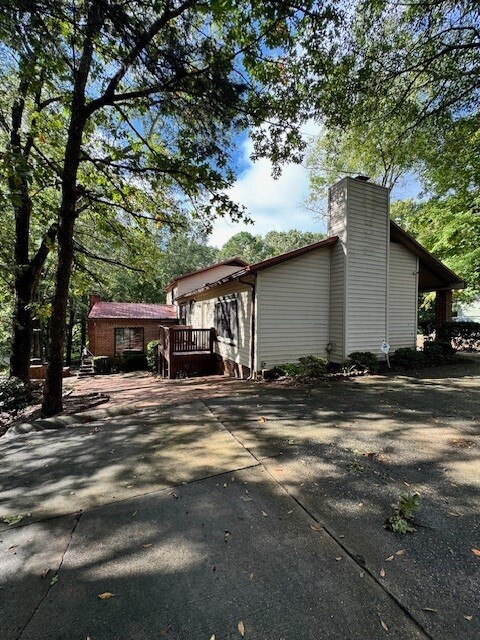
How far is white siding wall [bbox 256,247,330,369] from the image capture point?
835 centimetres

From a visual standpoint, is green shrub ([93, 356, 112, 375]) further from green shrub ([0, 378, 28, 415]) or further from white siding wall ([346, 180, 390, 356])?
white siding wall ([346, 180, 390, 356])

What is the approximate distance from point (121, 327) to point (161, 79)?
16235mm

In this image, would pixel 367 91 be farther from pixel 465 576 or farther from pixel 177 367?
pixel 177 367

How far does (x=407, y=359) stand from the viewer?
9445mm

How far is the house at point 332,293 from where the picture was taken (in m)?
8.45

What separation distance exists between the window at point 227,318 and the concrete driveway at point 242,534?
18.3 ft

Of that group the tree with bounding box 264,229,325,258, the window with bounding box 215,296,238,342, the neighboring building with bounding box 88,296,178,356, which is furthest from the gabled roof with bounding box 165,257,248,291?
the tree with bounding box 264,229,325,258

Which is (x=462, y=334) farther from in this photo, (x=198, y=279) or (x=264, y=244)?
(x=264, y=244)

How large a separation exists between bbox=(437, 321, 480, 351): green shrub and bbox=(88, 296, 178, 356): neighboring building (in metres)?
15.2

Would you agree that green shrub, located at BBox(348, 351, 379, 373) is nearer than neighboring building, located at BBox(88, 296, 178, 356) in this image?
Yes

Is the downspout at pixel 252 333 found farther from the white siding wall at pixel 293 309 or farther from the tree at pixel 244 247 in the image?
the tree at pixel 244 247

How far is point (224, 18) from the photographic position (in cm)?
470

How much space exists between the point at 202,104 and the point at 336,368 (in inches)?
297

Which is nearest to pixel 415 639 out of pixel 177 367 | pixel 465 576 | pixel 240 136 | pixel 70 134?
pixel 465 576
